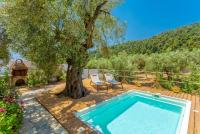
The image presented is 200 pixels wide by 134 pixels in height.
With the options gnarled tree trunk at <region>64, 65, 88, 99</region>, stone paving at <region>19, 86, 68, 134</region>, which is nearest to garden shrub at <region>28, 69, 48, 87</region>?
gnarled tree trunk at <region>64, 65, 88, 99</region>

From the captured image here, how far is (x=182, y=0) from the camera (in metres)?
40.7

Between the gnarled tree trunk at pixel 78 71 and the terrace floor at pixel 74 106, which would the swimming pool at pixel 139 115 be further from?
the gnarled tree trunk at pixel 78 71

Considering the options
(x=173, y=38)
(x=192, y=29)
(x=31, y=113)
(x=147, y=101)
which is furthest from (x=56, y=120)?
(x=192, y=29)

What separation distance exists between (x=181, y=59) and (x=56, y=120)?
10321 millimetres

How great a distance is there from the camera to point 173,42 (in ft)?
127

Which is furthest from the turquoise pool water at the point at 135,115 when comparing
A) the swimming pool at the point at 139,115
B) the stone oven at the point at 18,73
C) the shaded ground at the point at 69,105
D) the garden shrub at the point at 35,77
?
the stone oven at the point at 18,73

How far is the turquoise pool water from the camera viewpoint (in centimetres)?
616

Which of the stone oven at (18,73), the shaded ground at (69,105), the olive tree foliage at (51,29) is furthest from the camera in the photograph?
the stone oven at (18,73)

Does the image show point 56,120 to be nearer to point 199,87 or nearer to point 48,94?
point 48,94

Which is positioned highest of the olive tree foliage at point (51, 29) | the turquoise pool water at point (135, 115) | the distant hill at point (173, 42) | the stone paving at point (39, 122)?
the distant hill at point (173, 42)

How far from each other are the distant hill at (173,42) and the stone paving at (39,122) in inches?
1104

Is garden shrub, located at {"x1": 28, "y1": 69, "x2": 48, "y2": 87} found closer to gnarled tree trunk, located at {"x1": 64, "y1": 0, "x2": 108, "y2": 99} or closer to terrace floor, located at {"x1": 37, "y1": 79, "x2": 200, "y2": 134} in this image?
terrace floor, located at {"x1": 37, "y1": 79, "x2": 200, "y2": 134}

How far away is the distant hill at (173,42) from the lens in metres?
36.0

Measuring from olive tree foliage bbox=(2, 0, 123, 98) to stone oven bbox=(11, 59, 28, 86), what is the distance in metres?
4.63
